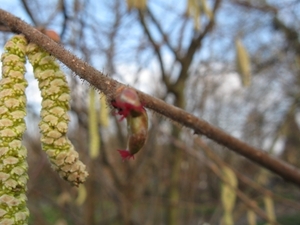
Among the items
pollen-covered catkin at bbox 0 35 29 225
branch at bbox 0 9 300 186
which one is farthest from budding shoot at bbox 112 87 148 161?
pollen-covered catkin at bbox 0 35 29 225

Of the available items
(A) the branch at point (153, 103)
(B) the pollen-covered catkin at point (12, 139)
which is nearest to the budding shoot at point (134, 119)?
(A) the branch at point (153, 103)

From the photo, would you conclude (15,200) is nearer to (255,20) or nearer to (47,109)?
(47,109)

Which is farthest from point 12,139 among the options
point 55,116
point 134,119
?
point 134,119

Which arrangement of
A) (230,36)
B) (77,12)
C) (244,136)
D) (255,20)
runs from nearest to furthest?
(77,12) < (230,36) < (255,20) < (244,136)

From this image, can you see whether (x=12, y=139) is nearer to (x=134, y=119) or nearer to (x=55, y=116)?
(x=55, y=116)

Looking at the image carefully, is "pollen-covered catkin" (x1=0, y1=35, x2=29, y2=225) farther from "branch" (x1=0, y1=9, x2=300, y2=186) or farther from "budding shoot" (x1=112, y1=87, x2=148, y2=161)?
"budding shoot" (x1=112, y1=87, x2=148, y2=161)

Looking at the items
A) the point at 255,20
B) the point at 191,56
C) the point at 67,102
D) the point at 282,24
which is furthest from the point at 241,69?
the point at 255,20
